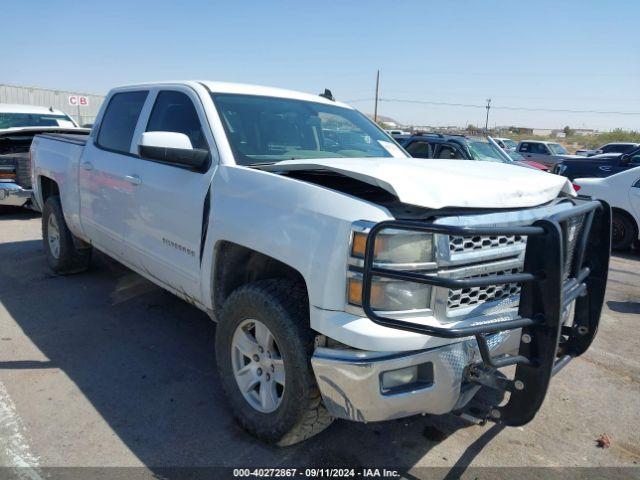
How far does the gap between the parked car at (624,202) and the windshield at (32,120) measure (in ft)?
34.7

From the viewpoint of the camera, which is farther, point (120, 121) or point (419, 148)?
point (419, 148)

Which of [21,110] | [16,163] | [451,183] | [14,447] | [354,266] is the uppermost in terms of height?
[21,110]

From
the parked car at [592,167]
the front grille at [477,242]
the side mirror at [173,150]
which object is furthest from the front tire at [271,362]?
the parked car at [592,167]

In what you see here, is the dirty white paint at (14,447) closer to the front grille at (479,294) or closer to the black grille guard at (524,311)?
the black grille guard at (524,311)

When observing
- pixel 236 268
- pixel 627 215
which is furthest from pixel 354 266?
pixel 627 215

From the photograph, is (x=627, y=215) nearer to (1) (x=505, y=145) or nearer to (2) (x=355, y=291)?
(2) (x=355, y=291)

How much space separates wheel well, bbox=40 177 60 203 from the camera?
19.8 ft

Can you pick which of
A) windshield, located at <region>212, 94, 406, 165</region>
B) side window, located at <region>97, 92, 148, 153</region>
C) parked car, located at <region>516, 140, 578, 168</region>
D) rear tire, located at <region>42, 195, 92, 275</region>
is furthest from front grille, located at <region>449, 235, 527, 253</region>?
parked car, located at <region>516, 140, 578, 168</region>

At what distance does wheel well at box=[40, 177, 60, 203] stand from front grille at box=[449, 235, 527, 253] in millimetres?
5156

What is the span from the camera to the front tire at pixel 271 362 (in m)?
2.56

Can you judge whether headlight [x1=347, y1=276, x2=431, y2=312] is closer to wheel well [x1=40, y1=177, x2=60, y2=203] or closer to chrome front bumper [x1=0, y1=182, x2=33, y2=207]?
wheel well [x1=40, y1=177, x2=60, y2=203]

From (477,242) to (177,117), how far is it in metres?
2.41

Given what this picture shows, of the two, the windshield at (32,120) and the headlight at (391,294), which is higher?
the windshield at (32,120)

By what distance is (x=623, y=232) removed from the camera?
8.48 m
